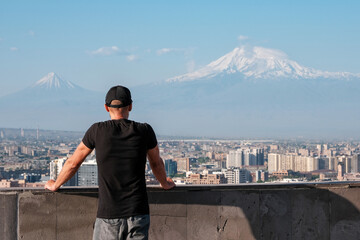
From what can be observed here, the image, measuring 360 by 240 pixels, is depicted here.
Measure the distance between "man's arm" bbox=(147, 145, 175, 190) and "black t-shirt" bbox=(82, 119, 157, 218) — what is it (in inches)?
6.6

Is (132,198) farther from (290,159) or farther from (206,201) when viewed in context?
(290,159)

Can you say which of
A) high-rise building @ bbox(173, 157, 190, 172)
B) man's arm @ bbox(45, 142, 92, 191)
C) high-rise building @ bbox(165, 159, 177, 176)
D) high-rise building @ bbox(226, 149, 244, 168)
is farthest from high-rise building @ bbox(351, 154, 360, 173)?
man's arm @ bbox(45, 142, 92, 191)

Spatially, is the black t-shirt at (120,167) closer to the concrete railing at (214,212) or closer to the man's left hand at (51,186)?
the man's left hand at (51,186)

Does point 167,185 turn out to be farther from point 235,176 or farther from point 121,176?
point 235,176

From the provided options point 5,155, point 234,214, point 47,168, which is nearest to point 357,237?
point 234,214

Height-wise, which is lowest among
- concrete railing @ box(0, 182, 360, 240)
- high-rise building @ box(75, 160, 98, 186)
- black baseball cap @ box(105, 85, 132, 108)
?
high-rise building @ box(75, 160, 98, 186)

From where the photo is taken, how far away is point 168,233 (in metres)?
4.81

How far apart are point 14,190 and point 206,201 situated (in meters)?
1.41

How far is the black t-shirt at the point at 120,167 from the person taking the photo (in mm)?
3639

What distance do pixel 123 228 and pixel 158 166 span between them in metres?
0.53

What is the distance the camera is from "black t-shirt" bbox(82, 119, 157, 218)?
364 cm

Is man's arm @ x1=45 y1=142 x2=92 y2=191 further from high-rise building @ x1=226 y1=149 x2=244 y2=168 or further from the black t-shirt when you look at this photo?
high-rise building @ x1=226 y1=149 x2=244 y2=168

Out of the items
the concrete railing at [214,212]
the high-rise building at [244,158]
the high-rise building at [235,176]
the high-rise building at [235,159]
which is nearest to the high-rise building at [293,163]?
the high-rise building at [235,159]

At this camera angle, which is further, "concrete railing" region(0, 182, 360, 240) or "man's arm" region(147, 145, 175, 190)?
"concrete railing" region(0, 182, 360, 240)
